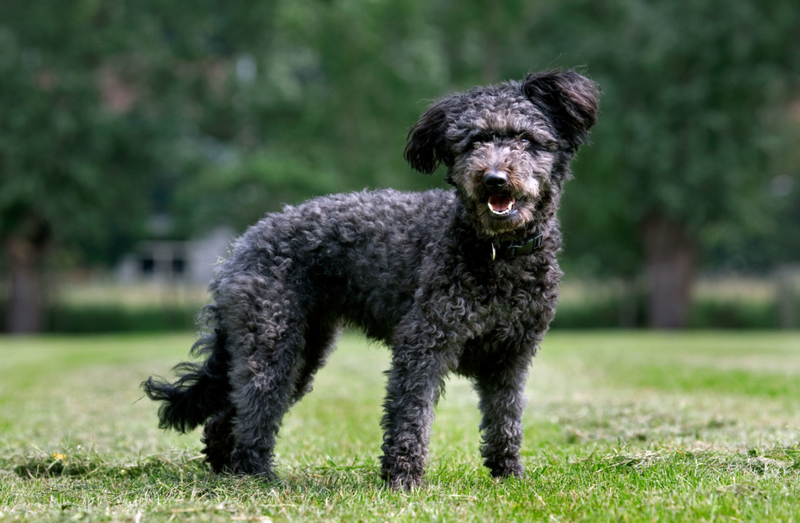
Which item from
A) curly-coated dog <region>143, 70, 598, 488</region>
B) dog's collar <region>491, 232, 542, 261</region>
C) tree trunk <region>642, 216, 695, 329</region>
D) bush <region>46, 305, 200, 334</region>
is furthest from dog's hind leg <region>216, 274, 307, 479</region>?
tree trunk <region>642, 216, 695, 329</region>

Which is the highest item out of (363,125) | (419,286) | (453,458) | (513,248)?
(363,125)

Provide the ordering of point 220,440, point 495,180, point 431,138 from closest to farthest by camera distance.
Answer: point 495,180 < point 431,138 < point 220,440

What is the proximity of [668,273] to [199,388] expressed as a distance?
2382 centimetres

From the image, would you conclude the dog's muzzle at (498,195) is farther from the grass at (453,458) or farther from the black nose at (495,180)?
the grass at (453,458)

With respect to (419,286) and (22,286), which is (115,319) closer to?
(22,286)

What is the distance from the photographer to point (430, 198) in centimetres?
545

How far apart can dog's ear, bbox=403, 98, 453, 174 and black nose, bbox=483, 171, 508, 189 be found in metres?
0.50

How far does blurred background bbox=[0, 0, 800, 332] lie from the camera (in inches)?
1010

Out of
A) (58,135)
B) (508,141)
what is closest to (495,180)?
(508,141)

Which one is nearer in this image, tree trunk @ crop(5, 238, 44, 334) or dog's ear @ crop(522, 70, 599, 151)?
dog's ear @ crop(522, 70, 599, 151)

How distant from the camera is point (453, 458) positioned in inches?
233

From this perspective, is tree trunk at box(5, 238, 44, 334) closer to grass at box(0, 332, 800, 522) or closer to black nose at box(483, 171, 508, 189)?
grass at box(0, 332, 800, 522)

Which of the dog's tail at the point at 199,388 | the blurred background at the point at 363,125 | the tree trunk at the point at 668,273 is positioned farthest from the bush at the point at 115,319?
the dog's tail at the point at 199,388

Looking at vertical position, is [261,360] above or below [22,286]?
above
